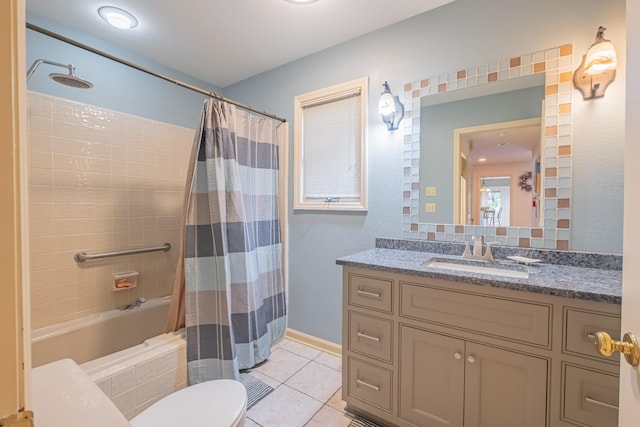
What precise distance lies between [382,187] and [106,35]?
7.44ft

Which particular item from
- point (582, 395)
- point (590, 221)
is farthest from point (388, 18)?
point (582, 395)

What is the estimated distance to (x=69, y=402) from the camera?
28.3 inches

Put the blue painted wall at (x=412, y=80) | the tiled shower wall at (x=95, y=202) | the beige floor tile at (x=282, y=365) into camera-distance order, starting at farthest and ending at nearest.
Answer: the beige floor tile at (x=282, y=365)
the tiled shower wall at (x=95, y=202)
the blue painted wall at (x=412, y=80)

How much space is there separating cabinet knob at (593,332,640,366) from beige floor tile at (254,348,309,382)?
1737 millimetres

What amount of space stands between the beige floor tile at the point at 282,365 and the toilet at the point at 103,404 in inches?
29.6

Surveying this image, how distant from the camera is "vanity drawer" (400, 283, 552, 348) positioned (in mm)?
1071

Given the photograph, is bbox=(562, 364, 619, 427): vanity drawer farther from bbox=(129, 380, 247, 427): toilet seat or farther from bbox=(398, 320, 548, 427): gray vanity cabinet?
bbox=(129, 380, 247, 427): toilet seat

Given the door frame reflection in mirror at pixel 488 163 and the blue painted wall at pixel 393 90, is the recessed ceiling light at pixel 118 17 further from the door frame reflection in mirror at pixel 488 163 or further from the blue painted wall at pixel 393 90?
the door frame reflection in mirror at pixel 488 163

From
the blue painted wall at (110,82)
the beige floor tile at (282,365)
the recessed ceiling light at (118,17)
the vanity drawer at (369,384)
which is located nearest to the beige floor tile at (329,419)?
the vanity drawer at (369,384)

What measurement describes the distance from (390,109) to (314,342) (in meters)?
1.87

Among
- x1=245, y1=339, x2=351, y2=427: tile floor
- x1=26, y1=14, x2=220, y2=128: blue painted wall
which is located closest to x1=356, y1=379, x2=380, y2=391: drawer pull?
x1=245, y1=339, x2=351, y2=427: tile floor

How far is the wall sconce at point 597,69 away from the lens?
1.26 m

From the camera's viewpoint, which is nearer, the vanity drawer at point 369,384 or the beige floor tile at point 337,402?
the vanity drawer at point 369,384

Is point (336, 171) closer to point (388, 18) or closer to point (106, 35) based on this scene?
point (388, 18)
